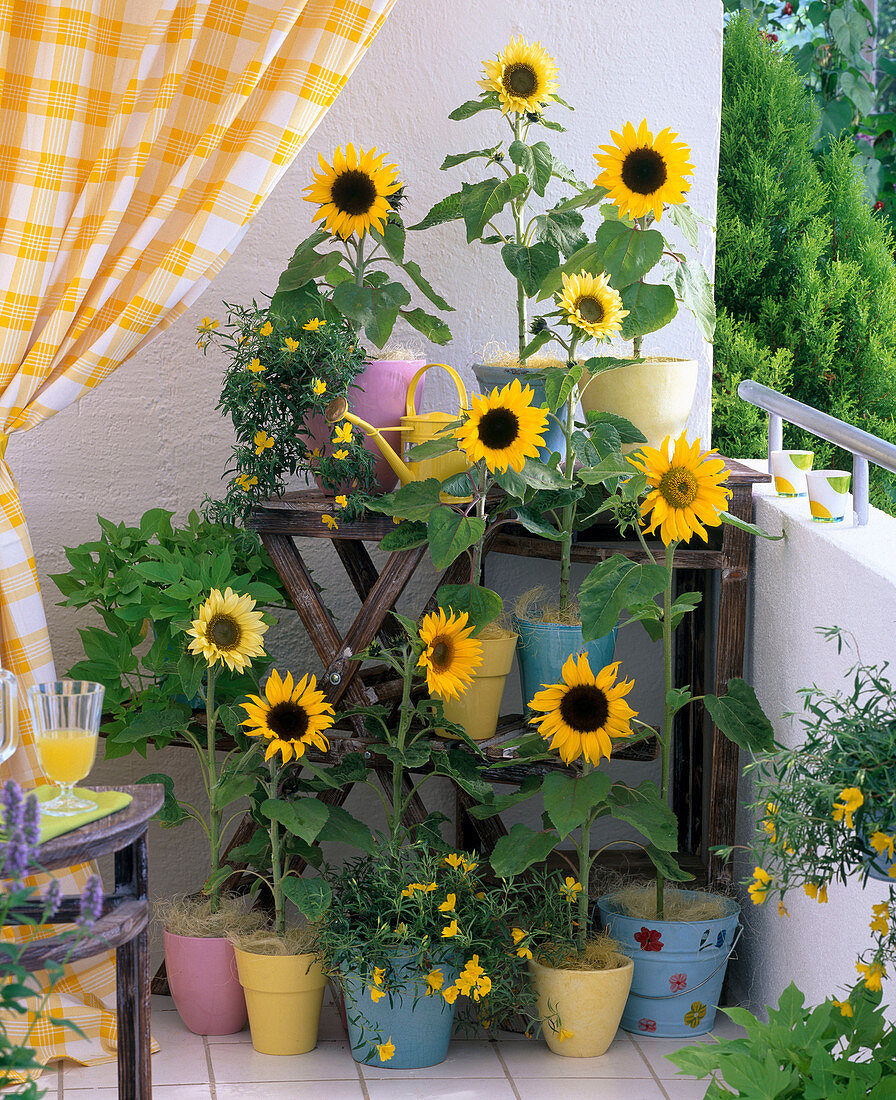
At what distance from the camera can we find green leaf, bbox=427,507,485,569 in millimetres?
1781

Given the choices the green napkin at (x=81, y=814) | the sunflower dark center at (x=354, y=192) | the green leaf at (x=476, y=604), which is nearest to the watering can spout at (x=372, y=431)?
the green leaf at (x=476, y=604)

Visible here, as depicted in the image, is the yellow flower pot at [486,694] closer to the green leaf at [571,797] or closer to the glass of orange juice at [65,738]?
the green leaf at [571,797]

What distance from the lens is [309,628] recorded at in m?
2.03

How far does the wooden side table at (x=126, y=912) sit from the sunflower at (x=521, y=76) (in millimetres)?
1269

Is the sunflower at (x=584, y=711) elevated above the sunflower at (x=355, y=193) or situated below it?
below

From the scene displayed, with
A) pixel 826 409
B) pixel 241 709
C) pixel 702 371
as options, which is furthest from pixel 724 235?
pixel 241 709

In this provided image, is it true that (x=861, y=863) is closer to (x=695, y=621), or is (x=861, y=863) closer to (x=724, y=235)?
(x=695, y=621)

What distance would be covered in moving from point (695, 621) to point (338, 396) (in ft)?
2.87

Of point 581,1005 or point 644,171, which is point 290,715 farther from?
point 644,171

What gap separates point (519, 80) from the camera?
1981mm

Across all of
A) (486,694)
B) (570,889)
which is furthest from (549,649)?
(570,889)

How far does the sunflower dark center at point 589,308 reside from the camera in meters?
1.84

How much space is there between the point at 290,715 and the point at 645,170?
3.28 feet

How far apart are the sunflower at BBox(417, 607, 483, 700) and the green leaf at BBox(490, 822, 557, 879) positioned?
26cm
